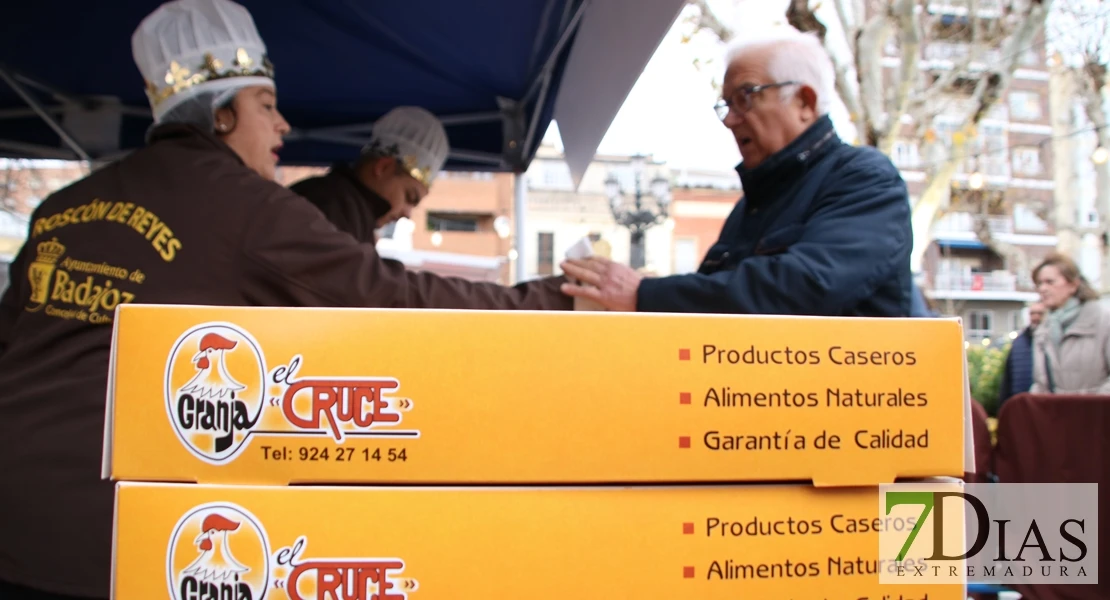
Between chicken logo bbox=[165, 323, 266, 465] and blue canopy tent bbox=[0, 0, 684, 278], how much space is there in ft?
4.55

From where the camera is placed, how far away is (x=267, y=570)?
0.72 metres

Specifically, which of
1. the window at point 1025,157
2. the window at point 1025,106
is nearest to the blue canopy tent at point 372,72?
the window at point 1025,157

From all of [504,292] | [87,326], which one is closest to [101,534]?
[87,326]

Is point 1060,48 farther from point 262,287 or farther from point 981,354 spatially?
point 262,287

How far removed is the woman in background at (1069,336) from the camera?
4.73 m

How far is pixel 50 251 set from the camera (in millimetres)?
1294

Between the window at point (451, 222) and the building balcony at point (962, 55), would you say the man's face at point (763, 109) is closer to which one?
the building balcony at point (962, 55)

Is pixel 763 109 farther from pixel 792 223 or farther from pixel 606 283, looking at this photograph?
pixel 606 283

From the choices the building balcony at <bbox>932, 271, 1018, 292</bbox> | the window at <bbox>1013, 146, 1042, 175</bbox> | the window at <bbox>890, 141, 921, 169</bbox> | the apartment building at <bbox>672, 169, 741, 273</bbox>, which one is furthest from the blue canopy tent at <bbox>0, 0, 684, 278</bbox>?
the building balcony at <bbox>932, 271, 1018, 292</bbox>

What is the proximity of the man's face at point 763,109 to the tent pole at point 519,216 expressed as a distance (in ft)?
9.31

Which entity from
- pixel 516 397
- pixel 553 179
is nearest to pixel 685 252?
pixel 553 179

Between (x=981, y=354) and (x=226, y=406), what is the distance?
1023cm

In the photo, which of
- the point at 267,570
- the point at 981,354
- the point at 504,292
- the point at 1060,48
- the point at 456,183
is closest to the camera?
the point at 267,570

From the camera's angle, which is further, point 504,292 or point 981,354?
point 981,354
